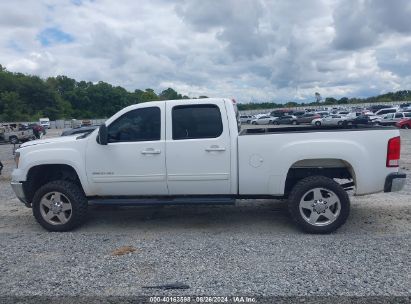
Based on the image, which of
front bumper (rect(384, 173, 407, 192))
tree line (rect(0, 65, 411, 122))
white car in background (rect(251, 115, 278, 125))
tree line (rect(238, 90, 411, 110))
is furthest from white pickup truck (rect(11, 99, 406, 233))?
tree line (rect(238, 90, 411, 110))

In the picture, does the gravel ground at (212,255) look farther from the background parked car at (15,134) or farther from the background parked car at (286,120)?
the background parked car at (286,120)

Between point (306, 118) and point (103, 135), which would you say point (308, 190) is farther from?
point (306, 118)

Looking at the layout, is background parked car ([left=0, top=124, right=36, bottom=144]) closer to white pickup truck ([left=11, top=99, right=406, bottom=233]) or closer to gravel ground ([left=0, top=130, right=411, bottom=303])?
gravel ground ([left=0, top=130, right=411, bottom=303])

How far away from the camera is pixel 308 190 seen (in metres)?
5.45

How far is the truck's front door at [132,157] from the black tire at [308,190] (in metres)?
1.88

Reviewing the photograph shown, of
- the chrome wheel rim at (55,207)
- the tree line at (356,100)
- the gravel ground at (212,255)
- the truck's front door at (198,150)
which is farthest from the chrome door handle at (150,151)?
the tree line at (356,100)

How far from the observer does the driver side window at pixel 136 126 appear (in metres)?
5.80

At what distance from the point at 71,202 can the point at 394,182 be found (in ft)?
15.3

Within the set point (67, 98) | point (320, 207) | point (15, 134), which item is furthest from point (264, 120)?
point (67, 98)

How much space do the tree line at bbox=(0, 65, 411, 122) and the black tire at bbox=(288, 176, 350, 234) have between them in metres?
89.9

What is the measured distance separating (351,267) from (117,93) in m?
120

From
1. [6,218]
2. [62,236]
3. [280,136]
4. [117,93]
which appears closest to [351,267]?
[280,136]

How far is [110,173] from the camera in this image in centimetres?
579

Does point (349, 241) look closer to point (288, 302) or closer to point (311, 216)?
point (311, 216)
